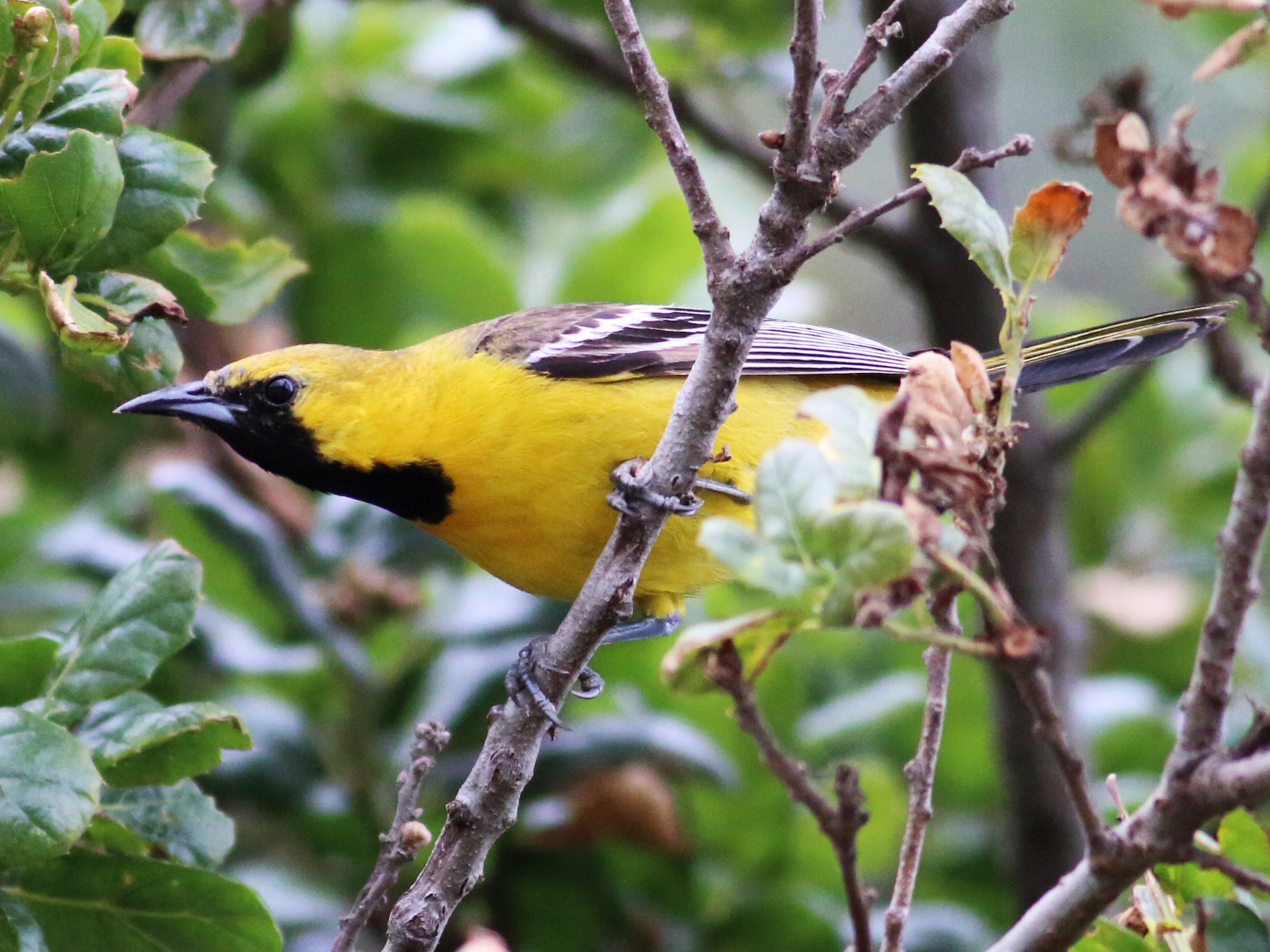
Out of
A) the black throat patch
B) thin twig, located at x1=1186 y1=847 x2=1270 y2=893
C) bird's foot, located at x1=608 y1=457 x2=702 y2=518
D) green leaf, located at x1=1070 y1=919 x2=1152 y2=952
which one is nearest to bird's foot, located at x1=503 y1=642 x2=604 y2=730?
bird's foot, located at x1=608 y1=457 x2=702 y2=518

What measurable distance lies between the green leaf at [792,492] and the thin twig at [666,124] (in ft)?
2.01

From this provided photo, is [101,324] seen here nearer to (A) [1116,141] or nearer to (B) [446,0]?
(A) [1116,141]

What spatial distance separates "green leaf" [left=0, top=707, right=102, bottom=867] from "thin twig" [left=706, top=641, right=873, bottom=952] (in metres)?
0.95

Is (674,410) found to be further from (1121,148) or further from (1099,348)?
(1099,348)

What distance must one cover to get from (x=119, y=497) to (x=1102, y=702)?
10.2 ft

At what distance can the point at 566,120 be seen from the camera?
507cm

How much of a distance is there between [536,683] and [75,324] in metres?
0.95

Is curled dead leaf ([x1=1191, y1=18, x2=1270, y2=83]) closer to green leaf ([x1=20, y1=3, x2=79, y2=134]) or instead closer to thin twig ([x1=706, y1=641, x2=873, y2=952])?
thin twig ([x1=706, y1=641, x2=873, y2=952])

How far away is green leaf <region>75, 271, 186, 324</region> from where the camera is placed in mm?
2148

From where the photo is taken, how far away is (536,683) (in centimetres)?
238

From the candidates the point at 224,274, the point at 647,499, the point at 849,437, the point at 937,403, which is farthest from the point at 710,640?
the point at 224,274

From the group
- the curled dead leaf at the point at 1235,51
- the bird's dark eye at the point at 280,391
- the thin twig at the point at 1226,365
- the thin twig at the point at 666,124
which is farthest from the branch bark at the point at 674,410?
the thin twig at the point at 1226,365

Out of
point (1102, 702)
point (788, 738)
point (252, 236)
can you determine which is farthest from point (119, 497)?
point (1102, 702)

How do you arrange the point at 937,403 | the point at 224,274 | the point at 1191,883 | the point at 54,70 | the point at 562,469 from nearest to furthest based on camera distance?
the point at 937,403 < the point at 1191,883 < the point at 54,70 < the point at 224,274 < the point at 562,469
